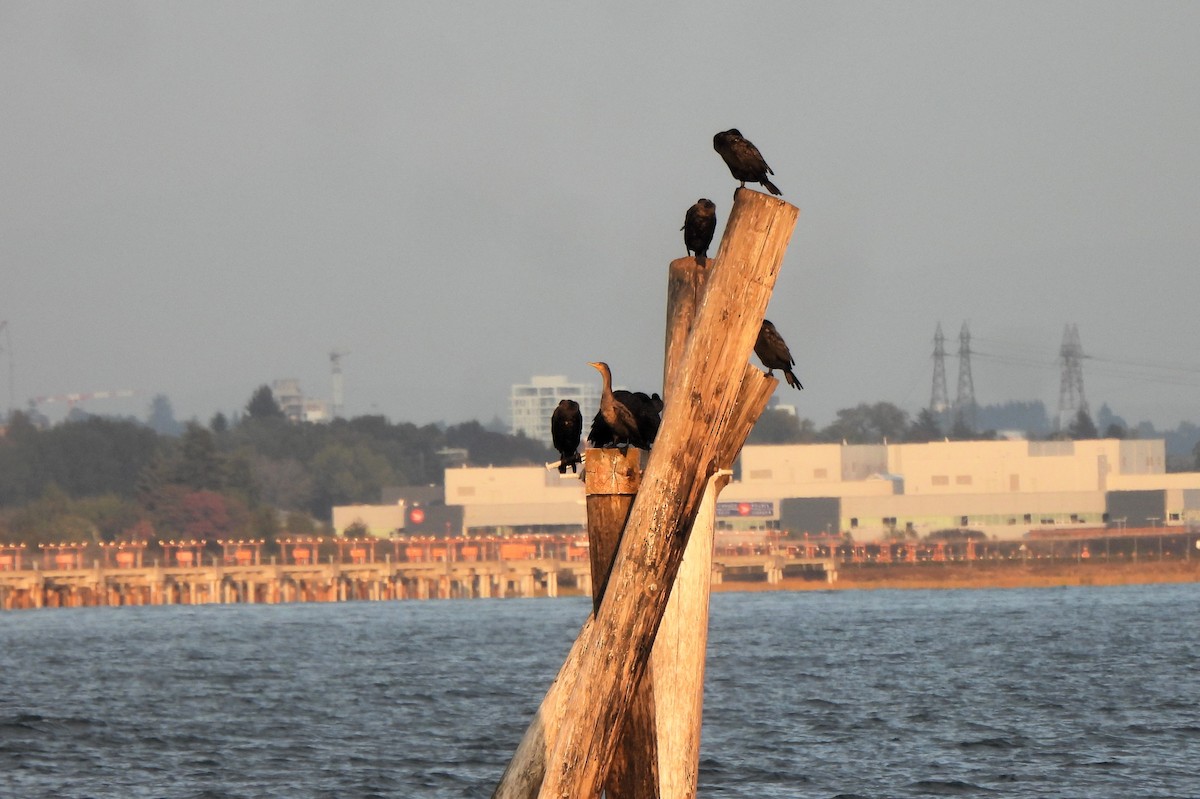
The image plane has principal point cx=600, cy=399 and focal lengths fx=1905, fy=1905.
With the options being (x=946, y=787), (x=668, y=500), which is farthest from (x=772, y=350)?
(x=946, y=787)

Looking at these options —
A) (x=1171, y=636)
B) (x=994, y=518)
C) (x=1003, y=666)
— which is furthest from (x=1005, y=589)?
(x=1003, y=666)

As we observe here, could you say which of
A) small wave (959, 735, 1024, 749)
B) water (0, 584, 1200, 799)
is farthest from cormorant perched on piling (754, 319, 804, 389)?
small wave (959, 735, 1024, 749)

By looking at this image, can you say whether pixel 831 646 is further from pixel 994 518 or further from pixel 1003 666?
pixel 994 518

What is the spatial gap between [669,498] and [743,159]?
156 inches

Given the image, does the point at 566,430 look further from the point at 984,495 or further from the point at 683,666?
the point at 984,495

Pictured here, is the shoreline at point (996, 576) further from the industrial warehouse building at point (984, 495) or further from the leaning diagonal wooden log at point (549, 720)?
the leaning diagonal wooden log at point (549, 720)

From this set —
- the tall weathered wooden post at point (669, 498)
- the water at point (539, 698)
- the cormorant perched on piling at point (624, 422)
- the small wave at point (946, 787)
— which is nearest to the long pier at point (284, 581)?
the water at point (539, 698)

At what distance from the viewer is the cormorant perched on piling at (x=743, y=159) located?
53.3 feet

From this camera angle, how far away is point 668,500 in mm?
13594

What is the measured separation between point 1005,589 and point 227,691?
124 m

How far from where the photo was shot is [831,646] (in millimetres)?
93312

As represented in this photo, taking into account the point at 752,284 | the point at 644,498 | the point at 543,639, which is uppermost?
the point at 752,284

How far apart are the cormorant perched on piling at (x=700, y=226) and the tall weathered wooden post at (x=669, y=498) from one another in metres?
2.21

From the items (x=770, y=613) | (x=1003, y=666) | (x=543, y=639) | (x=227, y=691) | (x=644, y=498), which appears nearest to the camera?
(x=644, y=498)
